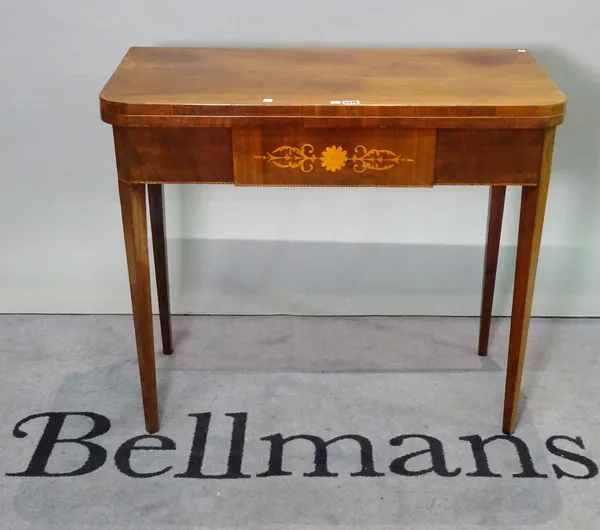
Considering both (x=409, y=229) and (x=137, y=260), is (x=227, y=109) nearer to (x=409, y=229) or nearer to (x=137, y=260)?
(x=137, y=260)

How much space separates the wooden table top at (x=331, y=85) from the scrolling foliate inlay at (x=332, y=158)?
0.20ft

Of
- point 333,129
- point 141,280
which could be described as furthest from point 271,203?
point 333,129

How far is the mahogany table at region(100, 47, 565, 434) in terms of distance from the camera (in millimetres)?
1274

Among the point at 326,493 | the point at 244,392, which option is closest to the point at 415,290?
the point at 244,392

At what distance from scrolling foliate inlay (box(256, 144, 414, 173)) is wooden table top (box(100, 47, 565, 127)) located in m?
0.06

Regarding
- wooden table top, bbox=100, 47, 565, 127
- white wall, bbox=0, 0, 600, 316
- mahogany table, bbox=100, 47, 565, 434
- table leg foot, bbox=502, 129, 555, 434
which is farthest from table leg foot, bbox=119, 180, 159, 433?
table leg foot, bbox=502, 129, 555, 434

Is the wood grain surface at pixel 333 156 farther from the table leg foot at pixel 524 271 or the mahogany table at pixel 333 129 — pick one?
the table leg foot at pixel 524 271

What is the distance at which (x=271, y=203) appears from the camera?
1.90 meters

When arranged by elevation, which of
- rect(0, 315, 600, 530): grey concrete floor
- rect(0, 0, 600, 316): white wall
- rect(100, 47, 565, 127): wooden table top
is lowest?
rect(0, 315, 600, 530): grey concrete floor

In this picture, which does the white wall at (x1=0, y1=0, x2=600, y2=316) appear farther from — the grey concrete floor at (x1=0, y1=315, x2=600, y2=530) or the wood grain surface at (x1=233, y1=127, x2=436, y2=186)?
the wood grain surface at (x1=233, y1=127, x2=436, y2=186)

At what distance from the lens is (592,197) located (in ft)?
6.23

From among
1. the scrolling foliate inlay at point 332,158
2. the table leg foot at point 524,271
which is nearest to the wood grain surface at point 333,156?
the scrolling foliate inlay at point 332,158

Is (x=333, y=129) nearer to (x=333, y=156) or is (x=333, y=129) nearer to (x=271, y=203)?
(x=333, y=156)

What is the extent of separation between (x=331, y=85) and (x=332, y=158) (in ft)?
0.45
